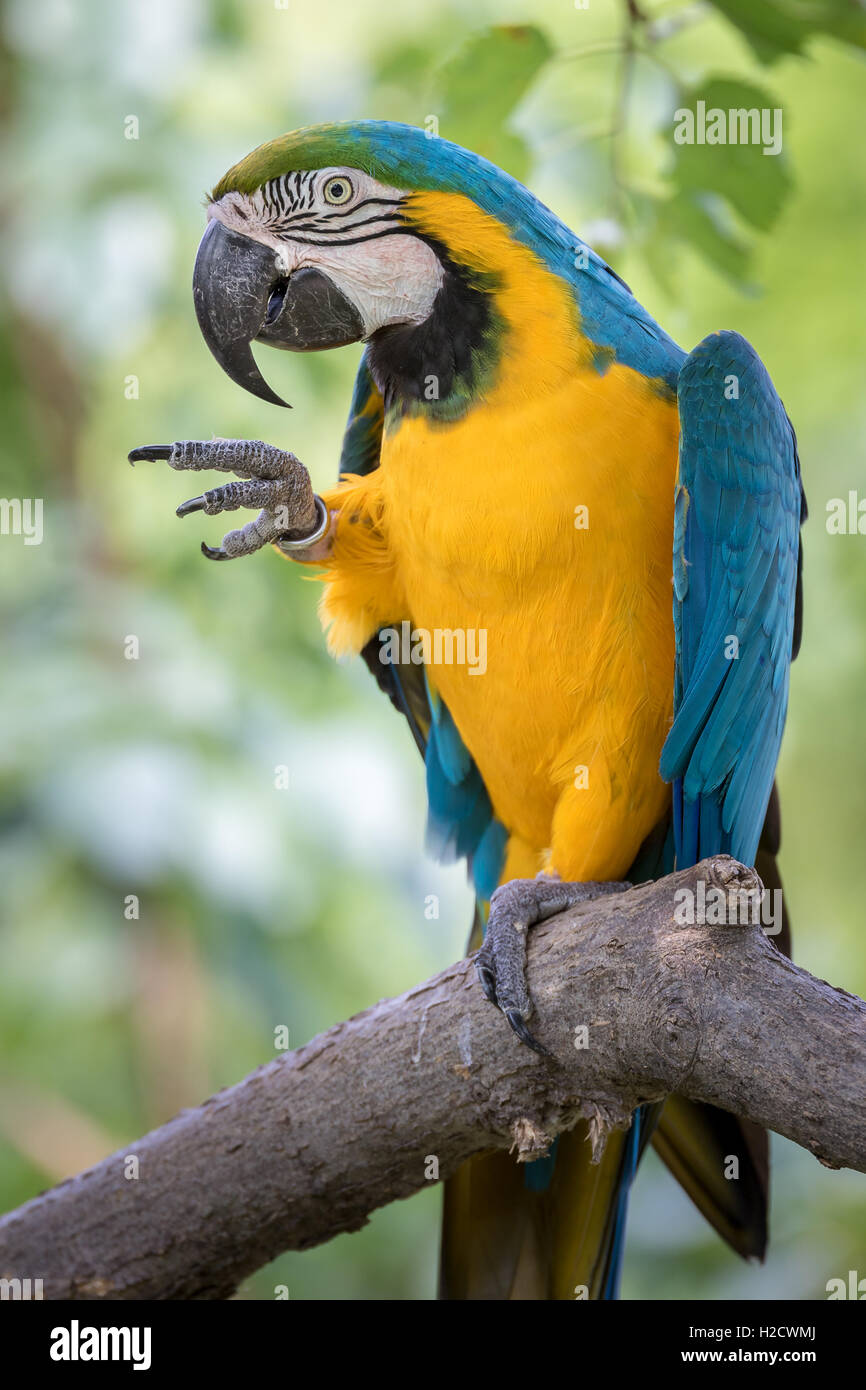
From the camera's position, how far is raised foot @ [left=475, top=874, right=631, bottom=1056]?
4.75 ft

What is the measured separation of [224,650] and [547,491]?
1682 mm

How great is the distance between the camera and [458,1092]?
5.05 feet

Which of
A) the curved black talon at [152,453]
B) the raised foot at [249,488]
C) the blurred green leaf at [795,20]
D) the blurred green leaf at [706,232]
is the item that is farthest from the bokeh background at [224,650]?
the curved black talon at [152,453]

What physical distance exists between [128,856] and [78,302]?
1.34m

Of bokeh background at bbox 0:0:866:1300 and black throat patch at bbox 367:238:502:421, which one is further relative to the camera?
bokeh background at bbox 0:0:866:1300

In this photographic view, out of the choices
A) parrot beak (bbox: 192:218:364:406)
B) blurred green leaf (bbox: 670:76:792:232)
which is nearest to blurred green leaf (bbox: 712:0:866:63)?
blurred green leaf (bbox: 670:76:792:232)

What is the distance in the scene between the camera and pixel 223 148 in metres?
2.92

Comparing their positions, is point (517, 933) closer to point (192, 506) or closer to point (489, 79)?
point (192, 506)

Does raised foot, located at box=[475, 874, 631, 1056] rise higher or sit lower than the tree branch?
higher

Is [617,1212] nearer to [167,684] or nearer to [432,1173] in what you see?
[432,1173]

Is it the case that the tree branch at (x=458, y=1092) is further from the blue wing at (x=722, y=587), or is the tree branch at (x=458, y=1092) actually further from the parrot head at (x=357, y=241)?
the parrot head at (x=357, y=241)

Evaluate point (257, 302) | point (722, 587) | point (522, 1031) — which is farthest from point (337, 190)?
point (522, 1031)

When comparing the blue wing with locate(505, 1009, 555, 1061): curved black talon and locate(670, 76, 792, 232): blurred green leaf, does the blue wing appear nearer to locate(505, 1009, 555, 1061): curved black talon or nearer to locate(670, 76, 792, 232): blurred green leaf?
locate(670, 76, 792, 232): blurred green leaf

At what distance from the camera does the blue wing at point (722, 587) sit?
4.91 feet
